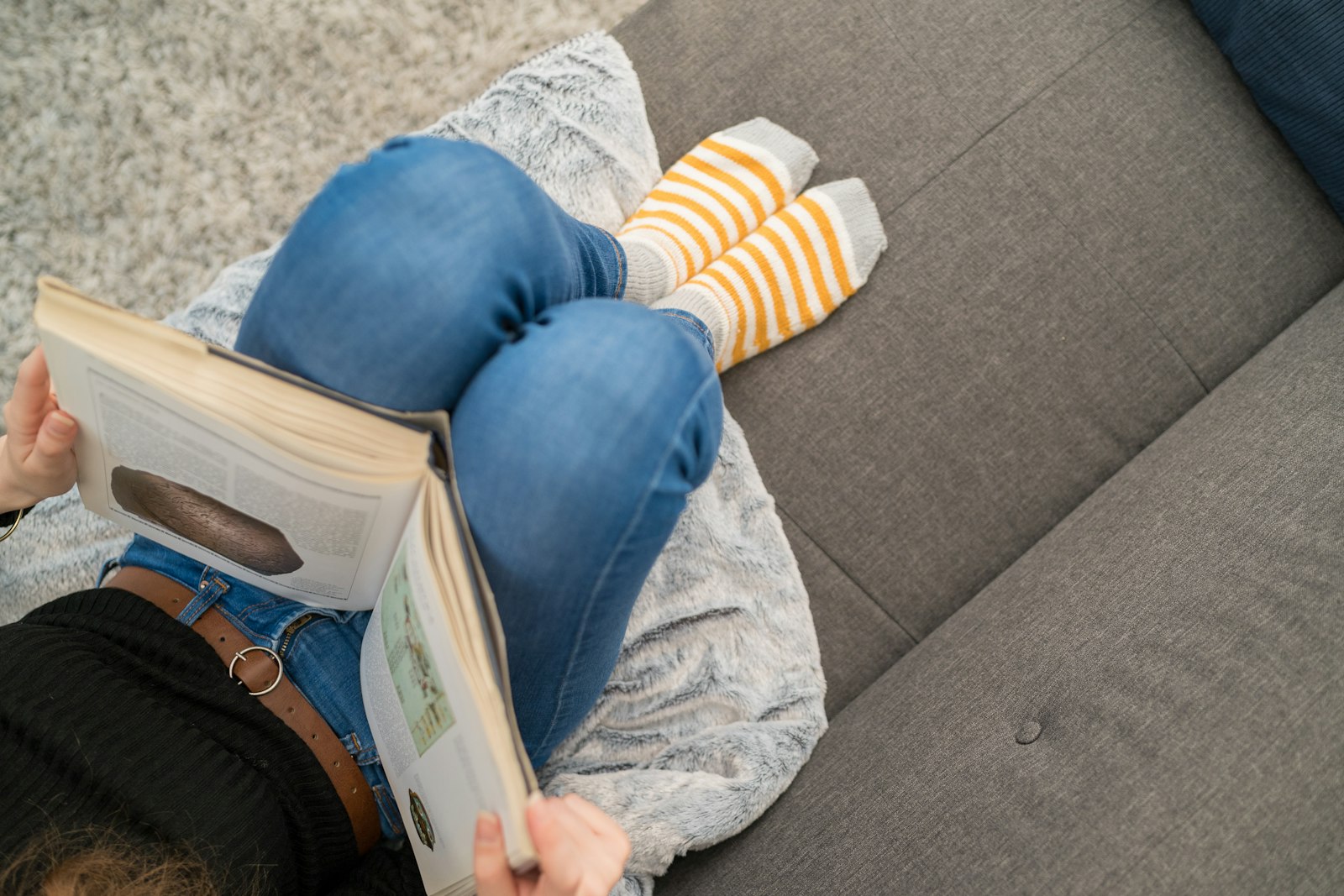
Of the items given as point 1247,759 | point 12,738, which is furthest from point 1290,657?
point 12,738

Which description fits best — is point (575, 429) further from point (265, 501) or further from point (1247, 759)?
point (1247, 759)

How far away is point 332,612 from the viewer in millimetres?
678

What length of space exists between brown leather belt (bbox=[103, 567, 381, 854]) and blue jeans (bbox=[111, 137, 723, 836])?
0.18m

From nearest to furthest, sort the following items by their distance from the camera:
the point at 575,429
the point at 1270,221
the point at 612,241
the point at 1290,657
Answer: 1. the point at 575,429
2. the point at 1290,657
3. the point at 612,241
4. the point at 1270,221

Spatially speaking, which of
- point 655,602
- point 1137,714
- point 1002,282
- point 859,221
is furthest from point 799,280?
point 1137,714

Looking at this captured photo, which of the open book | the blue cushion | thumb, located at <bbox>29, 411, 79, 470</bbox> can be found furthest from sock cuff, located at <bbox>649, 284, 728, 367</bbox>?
the blue cushion

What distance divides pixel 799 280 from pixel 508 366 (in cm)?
41

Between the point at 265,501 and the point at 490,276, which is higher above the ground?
the point at 490,276

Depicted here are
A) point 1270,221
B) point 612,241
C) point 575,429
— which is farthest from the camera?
point 1270,221

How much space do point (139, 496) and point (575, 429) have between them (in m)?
0.30

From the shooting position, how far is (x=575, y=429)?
0.52m

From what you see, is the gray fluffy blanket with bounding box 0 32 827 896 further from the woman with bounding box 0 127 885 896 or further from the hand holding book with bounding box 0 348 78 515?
the hand holding book with bounding box 0 348 78 515

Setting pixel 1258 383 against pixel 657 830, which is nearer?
pixel 657 830

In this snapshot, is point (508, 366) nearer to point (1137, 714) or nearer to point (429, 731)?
point (429, 731)
